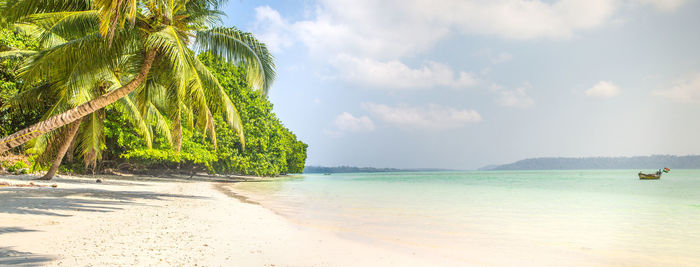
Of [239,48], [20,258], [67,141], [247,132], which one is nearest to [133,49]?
[239,48]

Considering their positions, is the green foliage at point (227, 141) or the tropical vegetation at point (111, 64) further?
the green foliage at point (227, 141)

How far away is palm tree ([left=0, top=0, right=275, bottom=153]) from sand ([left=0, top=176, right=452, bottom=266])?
180 centimetres

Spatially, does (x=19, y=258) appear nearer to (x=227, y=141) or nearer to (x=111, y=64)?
(x=111, y=64)

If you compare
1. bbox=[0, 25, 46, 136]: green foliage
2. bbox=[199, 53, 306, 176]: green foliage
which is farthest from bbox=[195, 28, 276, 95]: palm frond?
bbox=[199, 53, 306, 176]: green foliage

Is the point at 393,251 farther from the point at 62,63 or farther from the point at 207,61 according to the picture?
the point at 207,61

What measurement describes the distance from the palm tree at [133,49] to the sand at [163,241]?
5.91 feet

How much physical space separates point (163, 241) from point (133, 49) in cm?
571

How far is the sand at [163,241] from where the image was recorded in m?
4.56

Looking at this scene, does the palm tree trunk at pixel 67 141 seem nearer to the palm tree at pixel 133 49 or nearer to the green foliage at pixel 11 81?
the green foliage at pixel 11 81

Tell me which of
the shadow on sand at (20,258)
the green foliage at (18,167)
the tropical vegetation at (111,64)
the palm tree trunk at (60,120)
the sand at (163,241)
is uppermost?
the tropical vegetation at (111,64)

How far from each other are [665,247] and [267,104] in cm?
2976

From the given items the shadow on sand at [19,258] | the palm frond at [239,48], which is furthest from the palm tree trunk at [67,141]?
the shadow on sand at [19,258]

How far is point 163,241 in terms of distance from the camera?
5.62 m

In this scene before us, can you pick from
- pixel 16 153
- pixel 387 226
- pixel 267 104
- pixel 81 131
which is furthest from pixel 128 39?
pixel 267 104
